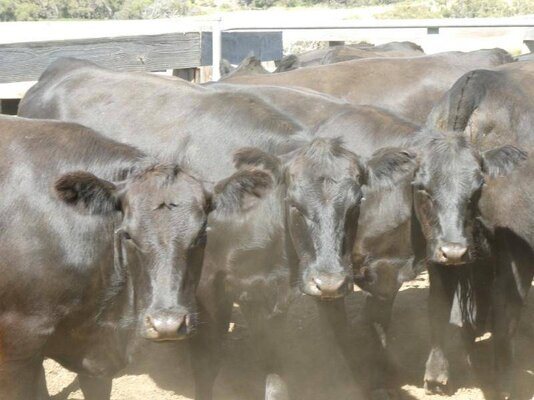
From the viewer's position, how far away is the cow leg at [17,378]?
15.7 ft

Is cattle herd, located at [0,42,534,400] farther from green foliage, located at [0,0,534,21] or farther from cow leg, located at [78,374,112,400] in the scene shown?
green foliage, located at [0,0,534,21]

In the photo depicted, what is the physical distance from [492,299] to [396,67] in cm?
339

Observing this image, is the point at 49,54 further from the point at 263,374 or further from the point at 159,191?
the point at 159,191

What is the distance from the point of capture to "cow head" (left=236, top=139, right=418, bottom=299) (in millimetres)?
5105

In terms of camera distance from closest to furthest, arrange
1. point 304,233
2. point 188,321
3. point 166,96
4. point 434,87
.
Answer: point 188,321 → point 304,233 → point 166,96 → point 434,87

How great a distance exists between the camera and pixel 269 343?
236 inches

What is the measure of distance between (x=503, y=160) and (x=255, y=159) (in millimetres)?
1619

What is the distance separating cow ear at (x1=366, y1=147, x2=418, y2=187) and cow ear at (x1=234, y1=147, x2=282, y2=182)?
62cm

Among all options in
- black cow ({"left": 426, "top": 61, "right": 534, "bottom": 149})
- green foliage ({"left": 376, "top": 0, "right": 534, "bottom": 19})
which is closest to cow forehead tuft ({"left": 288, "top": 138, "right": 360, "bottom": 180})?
black cow ({"left": 426, "top": 61, "right": 534, "bottom": 149})

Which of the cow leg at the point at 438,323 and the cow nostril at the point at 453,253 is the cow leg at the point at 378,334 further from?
the cow nostril at the point at 453,253

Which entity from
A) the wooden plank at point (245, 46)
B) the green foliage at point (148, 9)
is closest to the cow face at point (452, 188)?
the wooden plank at point (245, 46)

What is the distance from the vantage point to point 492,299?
6508 millimetres

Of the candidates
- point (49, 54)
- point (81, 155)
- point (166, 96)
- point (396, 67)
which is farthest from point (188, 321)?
point (396, 67)

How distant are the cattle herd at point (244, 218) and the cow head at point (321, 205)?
11 mm
